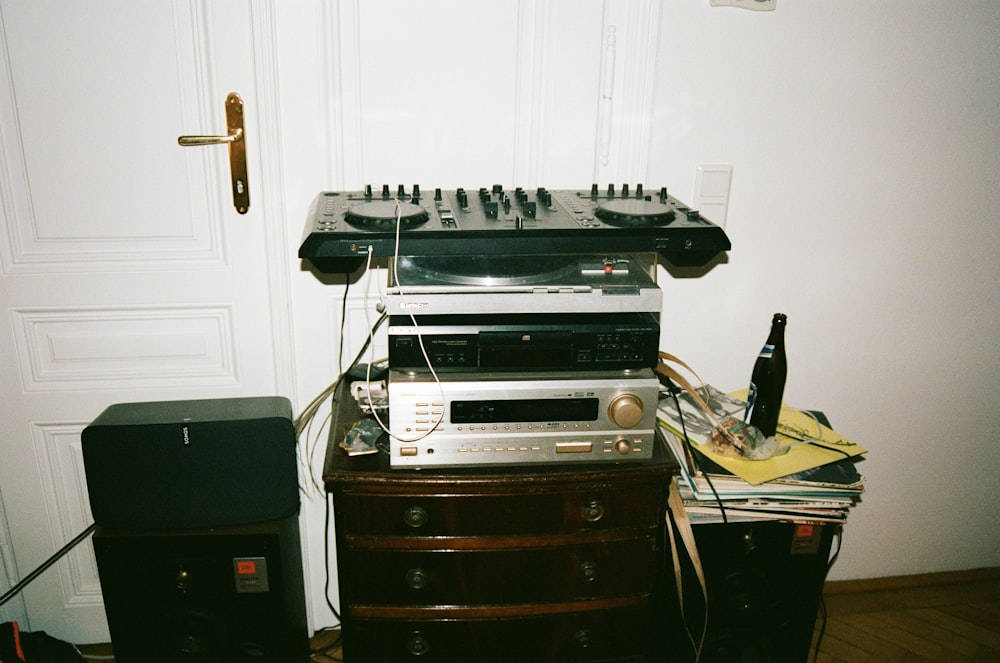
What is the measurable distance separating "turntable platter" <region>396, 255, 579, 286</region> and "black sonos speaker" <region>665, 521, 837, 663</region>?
1.94ft

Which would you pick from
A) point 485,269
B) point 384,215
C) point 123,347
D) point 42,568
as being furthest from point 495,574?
point 42,568

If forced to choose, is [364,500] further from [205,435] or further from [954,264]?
[954,264]

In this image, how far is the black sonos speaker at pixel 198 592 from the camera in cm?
151

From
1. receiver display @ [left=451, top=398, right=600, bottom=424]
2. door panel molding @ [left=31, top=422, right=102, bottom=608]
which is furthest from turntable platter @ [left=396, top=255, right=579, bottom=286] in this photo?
door panel molding @ [left=31, top=422, right=102, bottom=608]

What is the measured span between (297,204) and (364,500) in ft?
2.17

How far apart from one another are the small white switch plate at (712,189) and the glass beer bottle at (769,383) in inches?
11.4

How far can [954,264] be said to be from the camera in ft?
6.37

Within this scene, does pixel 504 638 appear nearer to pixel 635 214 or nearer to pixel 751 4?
pixel 635 214

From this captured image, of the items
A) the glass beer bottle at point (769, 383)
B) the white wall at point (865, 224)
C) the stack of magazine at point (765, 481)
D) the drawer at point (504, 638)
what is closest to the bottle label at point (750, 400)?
the glass beer bottle at point (769, 383)

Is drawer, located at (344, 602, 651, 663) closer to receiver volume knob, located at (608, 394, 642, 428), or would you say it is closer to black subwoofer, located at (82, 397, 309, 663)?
black subwoofer, located at (82, 397, 309, 663)

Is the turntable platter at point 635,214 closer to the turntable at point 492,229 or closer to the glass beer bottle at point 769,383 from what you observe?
the turntable at point 492,229

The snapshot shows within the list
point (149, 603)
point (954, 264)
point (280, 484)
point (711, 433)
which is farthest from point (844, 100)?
point (149, 603)

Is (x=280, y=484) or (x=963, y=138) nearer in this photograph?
(x=280, y=484)

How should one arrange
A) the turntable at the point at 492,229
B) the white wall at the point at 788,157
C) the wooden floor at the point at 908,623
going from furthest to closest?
1. the wooden floor at the point at 908,623
2. the white wall at the point at 788,157
3. the turntable at the point at 492,229
